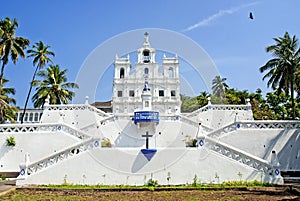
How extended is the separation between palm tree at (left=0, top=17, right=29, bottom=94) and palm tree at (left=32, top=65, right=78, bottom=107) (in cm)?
649

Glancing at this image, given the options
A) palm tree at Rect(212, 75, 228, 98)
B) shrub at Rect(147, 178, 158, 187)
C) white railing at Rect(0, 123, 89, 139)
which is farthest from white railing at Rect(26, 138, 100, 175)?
palm tree at Rect(212, 75, 228, 98)

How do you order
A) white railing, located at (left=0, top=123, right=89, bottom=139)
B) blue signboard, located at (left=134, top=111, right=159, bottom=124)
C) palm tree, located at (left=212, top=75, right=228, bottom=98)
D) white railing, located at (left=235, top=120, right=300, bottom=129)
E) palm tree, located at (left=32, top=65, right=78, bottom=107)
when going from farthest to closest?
palm tree, located at (left=32, top=65, right=78, bottom=107), blue signboard, located at (left=134, top=111, right=159, bottom=124), white railing, located at (left=0, top=123, right=89, bottom=139), white railing, located at (left=235, top=120, right=300, bottom=129), palm tree, located at (left=212, top=75, right=228, bottom=98)

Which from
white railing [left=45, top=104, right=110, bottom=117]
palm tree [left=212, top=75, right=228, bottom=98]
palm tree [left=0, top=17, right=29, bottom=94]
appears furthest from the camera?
palm tree [left=0, top=17, right=29, bottom=94]

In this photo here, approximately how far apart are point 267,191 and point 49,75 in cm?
3117

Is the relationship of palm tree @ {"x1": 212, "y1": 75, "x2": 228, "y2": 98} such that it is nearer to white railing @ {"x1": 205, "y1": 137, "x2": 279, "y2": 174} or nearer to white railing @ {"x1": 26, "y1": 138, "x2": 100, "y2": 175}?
white railing @ {"x1": 205, "y1": 137, "x2": 279, "y2": 174}

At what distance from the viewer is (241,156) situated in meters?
10.9

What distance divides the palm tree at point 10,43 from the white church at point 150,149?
A: 7.30 metres

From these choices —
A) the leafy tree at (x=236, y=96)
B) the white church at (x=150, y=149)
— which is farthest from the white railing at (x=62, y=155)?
the leafy tree at (x=236, y=96)

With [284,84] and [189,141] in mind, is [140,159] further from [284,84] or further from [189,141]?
[284,84]

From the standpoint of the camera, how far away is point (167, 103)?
3328 cm

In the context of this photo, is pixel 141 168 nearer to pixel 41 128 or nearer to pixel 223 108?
pixel 41 128

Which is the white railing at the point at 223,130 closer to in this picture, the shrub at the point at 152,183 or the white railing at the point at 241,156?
the white railing at the point at 241,156

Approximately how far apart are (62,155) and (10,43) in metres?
17.9

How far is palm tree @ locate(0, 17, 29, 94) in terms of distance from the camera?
955 inches
